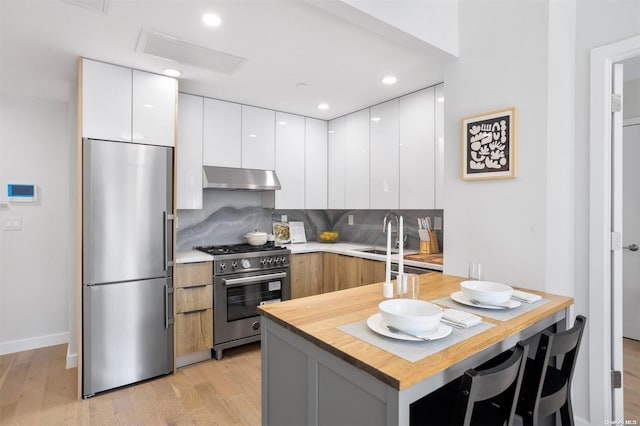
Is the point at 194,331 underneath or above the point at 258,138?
underneath

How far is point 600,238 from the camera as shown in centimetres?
187

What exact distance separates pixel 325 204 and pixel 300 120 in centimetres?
103

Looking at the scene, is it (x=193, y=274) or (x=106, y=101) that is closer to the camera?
(x=106, y=101)

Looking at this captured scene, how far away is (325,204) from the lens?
4.20 meters

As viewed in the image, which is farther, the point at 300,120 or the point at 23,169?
the point at 300,120

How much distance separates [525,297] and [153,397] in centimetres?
247

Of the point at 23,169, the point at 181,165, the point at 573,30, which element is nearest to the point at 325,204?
the point at 181,165

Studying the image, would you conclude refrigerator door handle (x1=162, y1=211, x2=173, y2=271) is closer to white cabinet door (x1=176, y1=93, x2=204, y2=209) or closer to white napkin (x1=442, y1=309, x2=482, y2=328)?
white cabinet door (x1=176, y1=93, x2=204, y2=209)

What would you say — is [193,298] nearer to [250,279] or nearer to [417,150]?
[250,279]

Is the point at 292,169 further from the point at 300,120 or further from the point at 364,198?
the point at 364,198

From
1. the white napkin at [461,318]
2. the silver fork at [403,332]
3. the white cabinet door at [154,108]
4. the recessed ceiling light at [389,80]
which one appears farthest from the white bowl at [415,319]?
the white cabinet door at [154,108]

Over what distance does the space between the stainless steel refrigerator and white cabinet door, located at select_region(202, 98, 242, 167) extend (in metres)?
0.65

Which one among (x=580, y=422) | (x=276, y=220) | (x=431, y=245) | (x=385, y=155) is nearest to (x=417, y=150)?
(x=385, y=155)

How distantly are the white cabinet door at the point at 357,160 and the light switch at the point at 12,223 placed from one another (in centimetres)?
322
